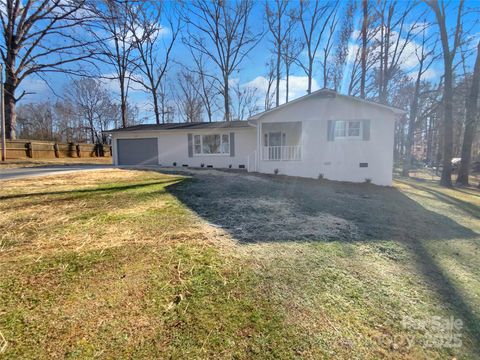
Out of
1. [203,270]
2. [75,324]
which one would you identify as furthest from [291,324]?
[75,324]

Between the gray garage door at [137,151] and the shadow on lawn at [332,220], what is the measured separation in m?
8.69

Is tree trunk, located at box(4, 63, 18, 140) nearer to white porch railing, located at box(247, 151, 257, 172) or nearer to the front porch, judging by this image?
white porch railing, located at box(247, 151, 257, 172)

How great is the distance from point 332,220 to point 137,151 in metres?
13.8

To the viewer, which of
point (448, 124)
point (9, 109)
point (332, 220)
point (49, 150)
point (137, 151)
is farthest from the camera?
point (49, 150)

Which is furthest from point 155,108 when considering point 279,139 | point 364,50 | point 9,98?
point 364,50

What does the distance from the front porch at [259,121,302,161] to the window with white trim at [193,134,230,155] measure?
242cm

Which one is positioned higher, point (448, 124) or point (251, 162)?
point (448, 124)

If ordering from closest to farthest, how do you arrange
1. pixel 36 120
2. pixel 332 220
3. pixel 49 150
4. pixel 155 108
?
pixel 332 220 → pixel 49 150 → pixel 155 108 → pixel 36 120

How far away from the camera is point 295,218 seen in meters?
4.68

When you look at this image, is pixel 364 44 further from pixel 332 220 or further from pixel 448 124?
pixel 332 220

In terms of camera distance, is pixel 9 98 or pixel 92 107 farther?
pixel 92 107

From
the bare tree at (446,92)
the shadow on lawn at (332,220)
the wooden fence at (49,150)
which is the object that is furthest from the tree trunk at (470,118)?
the wooden fence at (49,150)

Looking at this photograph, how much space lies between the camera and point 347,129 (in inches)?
427

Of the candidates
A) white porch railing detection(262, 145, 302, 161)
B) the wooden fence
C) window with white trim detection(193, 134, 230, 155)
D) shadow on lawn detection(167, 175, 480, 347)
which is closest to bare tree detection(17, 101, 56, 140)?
the wooden fence
